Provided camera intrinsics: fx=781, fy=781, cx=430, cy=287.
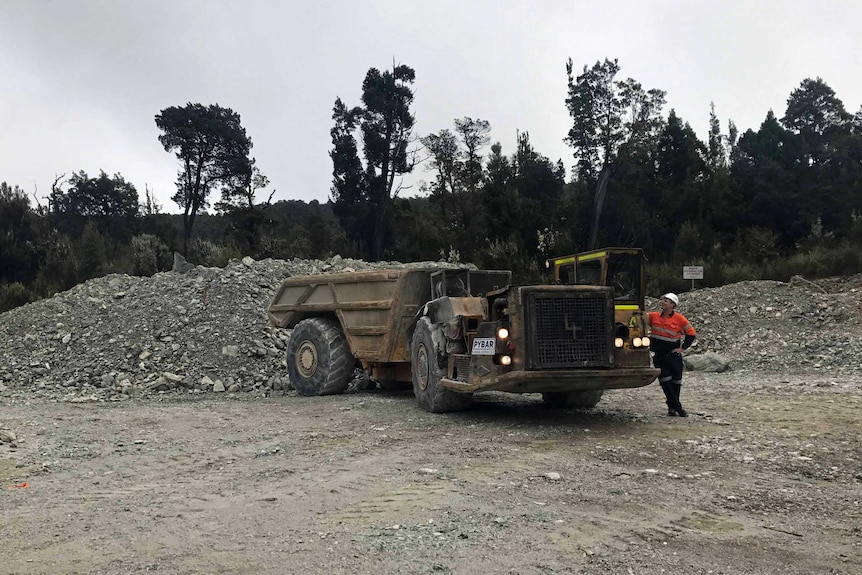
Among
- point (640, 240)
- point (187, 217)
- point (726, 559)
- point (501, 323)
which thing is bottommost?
point (726, 559)

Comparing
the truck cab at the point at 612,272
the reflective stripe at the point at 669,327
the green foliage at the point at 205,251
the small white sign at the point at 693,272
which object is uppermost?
the green foliage at the point at 205,251

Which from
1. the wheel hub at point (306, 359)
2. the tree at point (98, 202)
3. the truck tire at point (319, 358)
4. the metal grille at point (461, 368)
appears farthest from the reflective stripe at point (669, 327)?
the tree at point (98, 202)

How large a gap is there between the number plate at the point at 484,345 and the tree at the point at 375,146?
29.1 meters

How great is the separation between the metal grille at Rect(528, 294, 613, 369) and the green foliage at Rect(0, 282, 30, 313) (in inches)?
827

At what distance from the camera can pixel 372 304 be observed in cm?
1085

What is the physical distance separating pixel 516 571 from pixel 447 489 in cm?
164

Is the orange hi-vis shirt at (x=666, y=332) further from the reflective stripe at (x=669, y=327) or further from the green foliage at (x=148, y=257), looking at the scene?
the green foliage at (x=148, y=257)

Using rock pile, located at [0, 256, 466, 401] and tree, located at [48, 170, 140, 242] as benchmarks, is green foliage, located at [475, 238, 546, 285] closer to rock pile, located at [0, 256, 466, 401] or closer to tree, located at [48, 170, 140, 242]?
rock pile, located at [0, 256, 466, 401]

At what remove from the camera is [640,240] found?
99.7 feet

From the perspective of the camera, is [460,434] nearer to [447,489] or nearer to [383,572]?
[447,489]

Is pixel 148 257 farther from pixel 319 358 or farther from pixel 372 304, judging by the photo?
pixel 372 304

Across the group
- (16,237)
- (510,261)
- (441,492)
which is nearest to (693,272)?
(510,261)

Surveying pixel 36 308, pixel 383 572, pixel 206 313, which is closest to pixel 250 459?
pixel 383 572

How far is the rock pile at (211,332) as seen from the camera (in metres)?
13.9
